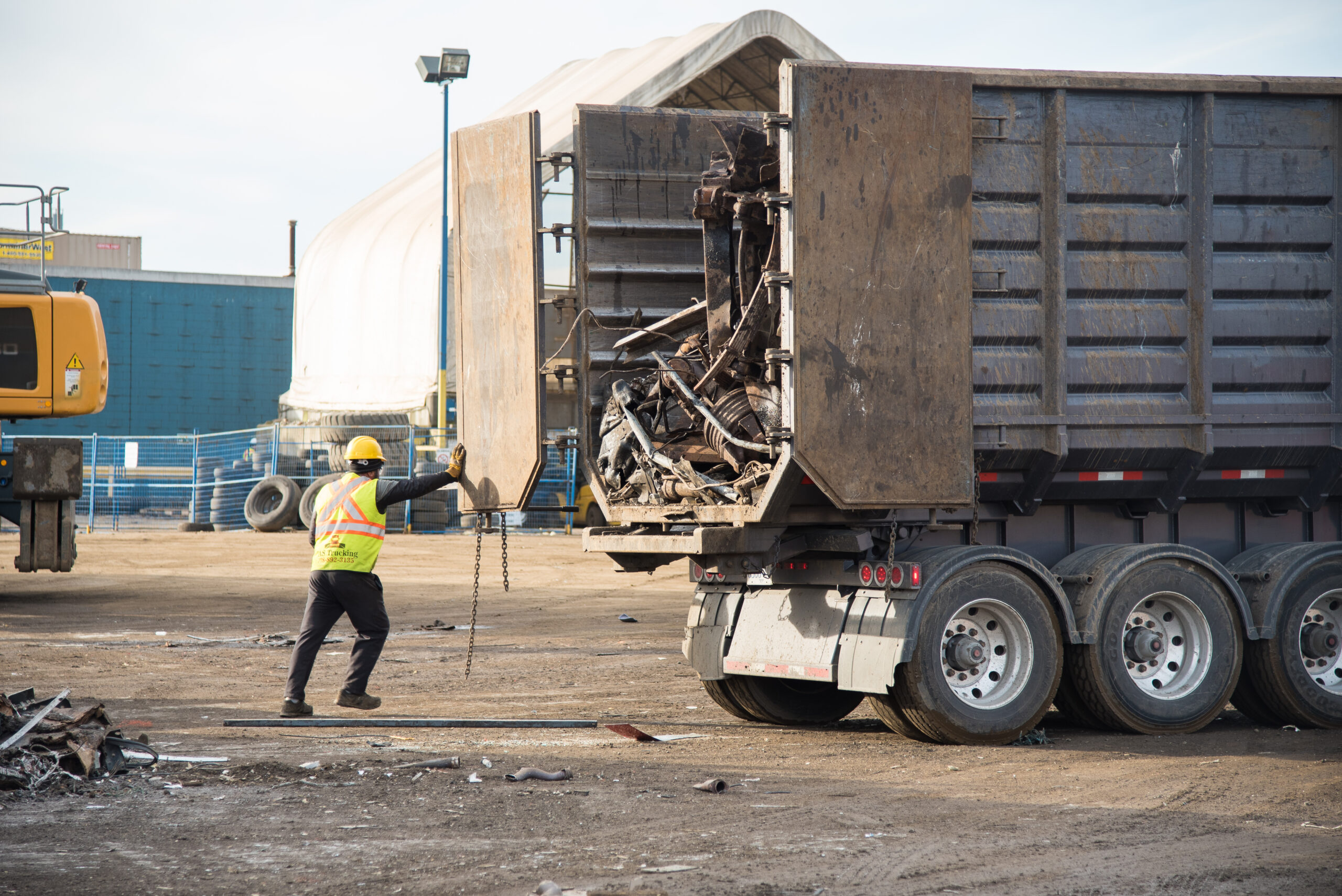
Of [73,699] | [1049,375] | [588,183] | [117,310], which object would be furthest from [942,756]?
[117,310]

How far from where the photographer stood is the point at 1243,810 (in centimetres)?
596

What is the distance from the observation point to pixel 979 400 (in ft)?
24.8

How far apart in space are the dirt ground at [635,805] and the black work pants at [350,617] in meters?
0.42

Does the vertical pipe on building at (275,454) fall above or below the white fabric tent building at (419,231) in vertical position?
below

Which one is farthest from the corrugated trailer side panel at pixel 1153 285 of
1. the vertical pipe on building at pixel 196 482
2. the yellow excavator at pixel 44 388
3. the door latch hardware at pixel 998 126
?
the vertical pipe on building at pixel 196 482

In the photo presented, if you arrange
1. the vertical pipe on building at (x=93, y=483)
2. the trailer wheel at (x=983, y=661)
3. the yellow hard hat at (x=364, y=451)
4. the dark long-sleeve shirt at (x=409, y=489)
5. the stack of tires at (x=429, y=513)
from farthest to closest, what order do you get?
the vertical pipe on building at (x=93, y=483)
the stack of tires at (x=429, y=513)
the yellow hard hat at (x=364, y=451)
the dark long-sleeve shirt at (x=409, y=489)
the trailer wheel at (x=983, y=661)

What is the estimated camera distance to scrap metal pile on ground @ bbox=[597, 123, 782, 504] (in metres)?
8.00

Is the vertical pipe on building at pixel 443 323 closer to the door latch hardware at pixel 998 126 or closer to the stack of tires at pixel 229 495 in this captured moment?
the stack of tires at pixel 229 495

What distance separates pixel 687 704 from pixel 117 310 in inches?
1281

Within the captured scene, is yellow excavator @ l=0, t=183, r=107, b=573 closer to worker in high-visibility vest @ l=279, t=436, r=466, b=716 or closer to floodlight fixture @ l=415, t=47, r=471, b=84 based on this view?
worker in high-visibility vest @ l=279, t=436, r=466, b=716

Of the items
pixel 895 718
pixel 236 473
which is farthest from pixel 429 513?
pixel 895 718

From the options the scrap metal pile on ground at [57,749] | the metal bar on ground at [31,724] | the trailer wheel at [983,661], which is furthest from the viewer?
the trailer wheel at [983,661]

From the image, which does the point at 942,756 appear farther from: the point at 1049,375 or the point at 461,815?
the point at 461,815

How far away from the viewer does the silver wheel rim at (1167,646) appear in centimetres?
795
